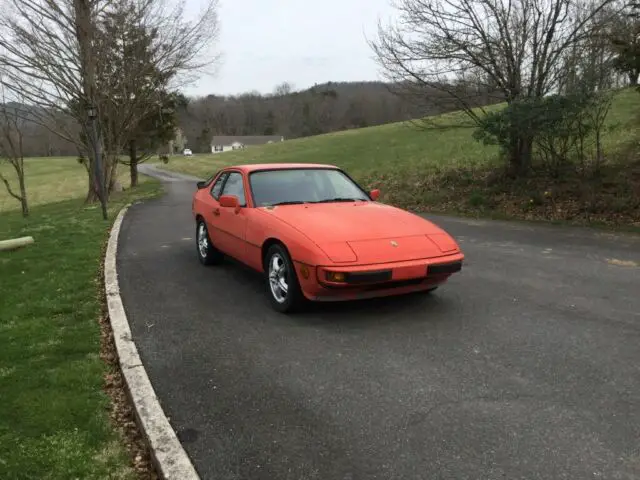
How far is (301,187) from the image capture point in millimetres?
6289

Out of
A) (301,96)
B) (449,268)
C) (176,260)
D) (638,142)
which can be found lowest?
(176,260)

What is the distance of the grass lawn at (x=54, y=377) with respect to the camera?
2838 mm

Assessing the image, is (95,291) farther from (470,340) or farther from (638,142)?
(638,142)

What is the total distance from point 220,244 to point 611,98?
900 centimetres

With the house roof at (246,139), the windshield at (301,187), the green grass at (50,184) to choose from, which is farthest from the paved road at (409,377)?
the house roof at (246,139)

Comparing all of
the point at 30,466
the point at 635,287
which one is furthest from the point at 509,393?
the point at 635,287

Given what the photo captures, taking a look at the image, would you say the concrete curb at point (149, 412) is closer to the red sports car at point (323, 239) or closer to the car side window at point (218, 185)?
the red sports car at point (323, 239)

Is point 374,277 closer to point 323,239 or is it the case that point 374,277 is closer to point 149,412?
point 323,239

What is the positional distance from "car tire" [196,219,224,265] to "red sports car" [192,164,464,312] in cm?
62

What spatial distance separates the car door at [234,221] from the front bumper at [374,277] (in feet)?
4.51

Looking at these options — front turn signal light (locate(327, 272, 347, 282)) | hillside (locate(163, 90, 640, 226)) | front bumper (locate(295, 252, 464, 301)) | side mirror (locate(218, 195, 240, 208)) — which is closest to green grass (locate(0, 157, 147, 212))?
hillside (locate(163, 90, 640, 226))

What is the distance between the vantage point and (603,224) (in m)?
10.3

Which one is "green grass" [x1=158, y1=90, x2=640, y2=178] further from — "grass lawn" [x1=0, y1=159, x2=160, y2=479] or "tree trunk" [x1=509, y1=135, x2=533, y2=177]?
"grass lawn" [x1=0, y1=159, x2=160, y2=479]

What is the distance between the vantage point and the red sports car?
15.5 ft
